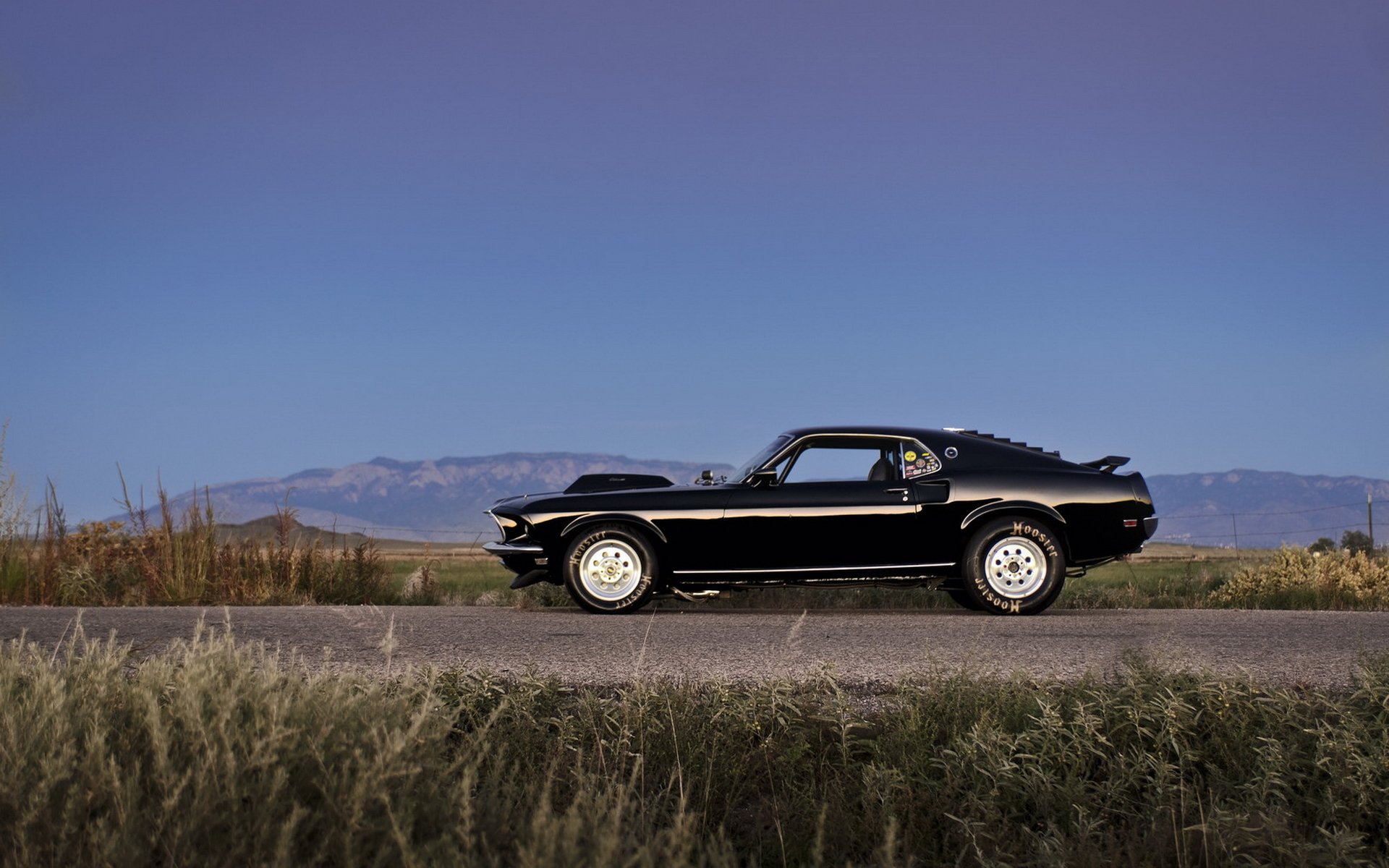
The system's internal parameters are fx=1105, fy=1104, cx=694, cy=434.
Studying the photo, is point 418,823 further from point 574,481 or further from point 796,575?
point 574,481

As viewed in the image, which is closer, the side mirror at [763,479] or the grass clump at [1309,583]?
the side mirror at [763,479]

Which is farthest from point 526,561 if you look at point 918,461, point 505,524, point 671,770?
point 671,770

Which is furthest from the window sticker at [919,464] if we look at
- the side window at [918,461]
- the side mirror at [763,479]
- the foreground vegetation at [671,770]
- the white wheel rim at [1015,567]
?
the foreground vegetation at [671,770]

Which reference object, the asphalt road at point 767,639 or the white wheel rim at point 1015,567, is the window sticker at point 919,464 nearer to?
the white wheel rim at point 1015,567

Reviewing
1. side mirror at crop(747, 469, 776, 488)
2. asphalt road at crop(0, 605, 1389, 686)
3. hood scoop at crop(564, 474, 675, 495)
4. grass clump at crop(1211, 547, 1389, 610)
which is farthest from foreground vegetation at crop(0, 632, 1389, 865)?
grass clump at crop(1211, 547, 1389, 610)

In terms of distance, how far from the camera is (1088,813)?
4.20 meters

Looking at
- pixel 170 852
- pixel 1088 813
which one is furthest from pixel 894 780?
pixel 170 852

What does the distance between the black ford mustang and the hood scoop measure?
547 mm

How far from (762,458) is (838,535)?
1.01m

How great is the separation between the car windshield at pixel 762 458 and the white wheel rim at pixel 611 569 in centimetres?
124

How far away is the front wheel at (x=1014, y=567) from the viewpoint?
9.38m

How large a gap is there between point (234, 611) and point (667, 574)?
11.7ft

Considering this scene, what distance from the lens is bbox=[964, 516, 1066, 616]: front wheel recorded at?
9.38m

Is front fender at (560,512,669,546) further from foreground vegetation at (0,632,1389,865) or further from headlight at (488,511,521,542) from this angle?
foreground vegetation at (0,632,1389,865)
